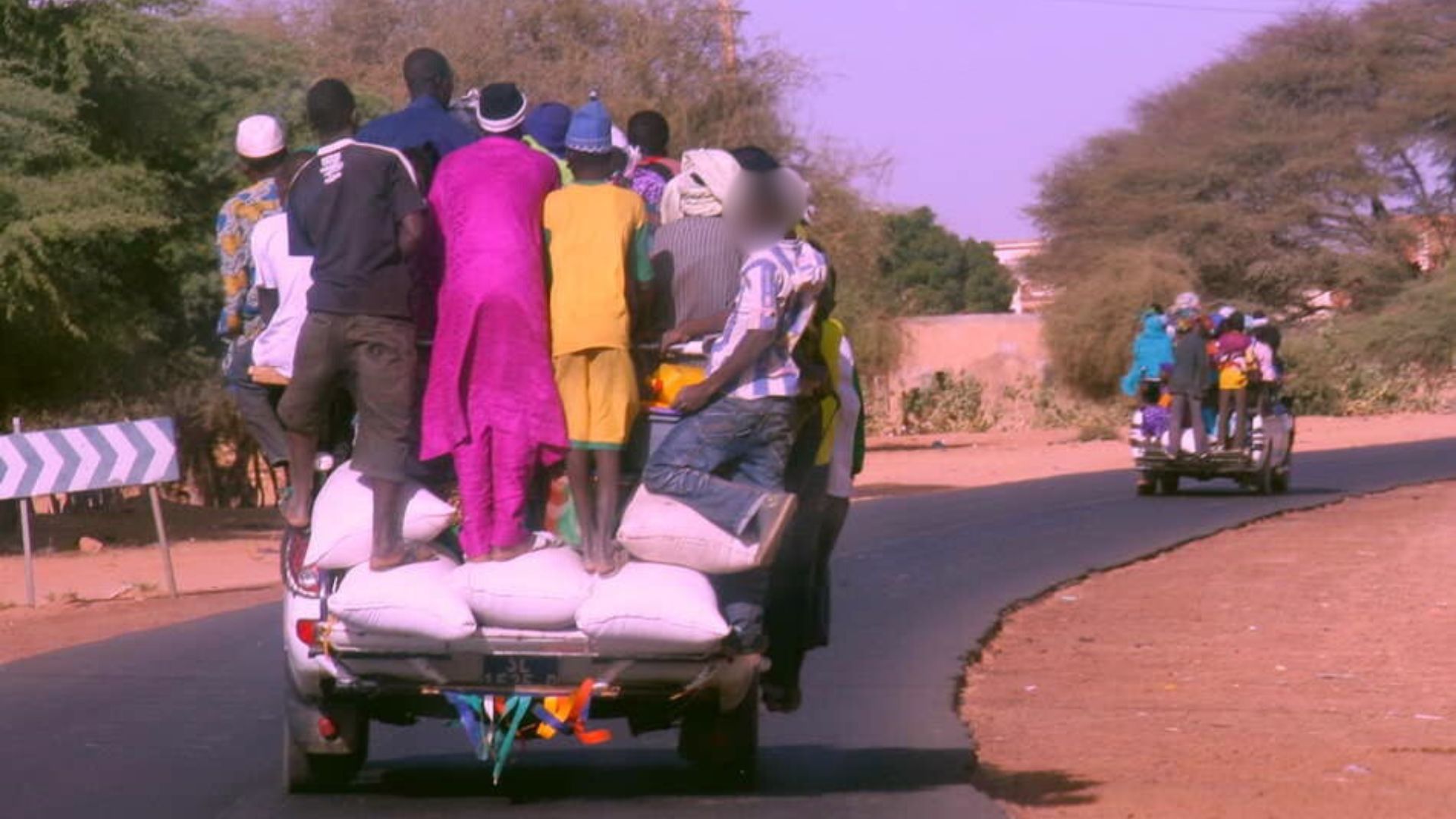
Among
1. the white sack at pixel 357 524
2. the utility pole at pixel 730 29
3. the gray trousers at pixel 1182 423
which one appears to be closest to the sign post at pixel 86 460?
the white sack at pixel 357 524

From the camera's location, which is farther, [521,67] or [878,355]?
[878,355]

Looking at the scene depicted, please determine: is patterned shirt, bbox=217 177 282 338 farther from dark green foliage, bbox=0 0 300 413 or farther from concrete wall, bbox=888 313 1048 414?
concrete wall, bbox=888 313 1048 414

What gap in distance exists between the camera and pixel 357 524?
837cm

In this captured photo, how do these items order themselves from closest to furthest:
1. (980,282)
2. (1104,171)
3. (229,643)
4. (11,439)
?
(229,643)
(11,439)
(1104,171)
(980,282)

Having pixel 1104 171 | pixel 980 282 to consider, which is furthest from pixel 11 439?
pixel 980 282

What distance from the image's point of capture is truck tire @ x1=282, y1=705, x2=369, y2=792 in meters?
9.05

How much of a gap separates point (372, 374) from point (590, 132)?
1.12m

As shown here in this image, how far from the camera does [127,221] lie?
2450 cm

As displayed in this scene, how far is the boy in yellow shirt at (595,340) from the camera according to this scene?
330 inches

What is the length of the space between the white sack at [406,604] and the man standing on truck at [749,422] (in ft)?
2.62

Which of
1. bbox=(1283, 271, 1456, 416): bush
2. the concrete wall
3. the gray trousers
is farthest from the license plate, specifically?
the concrete wall

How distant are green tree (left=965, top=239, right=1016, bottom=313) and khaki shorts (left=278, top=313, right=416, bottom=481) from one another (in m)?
86.0

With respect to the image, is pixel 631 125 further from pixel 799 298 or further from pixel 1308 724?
pixel 1308 724

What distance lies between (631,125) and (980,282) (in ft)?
282
